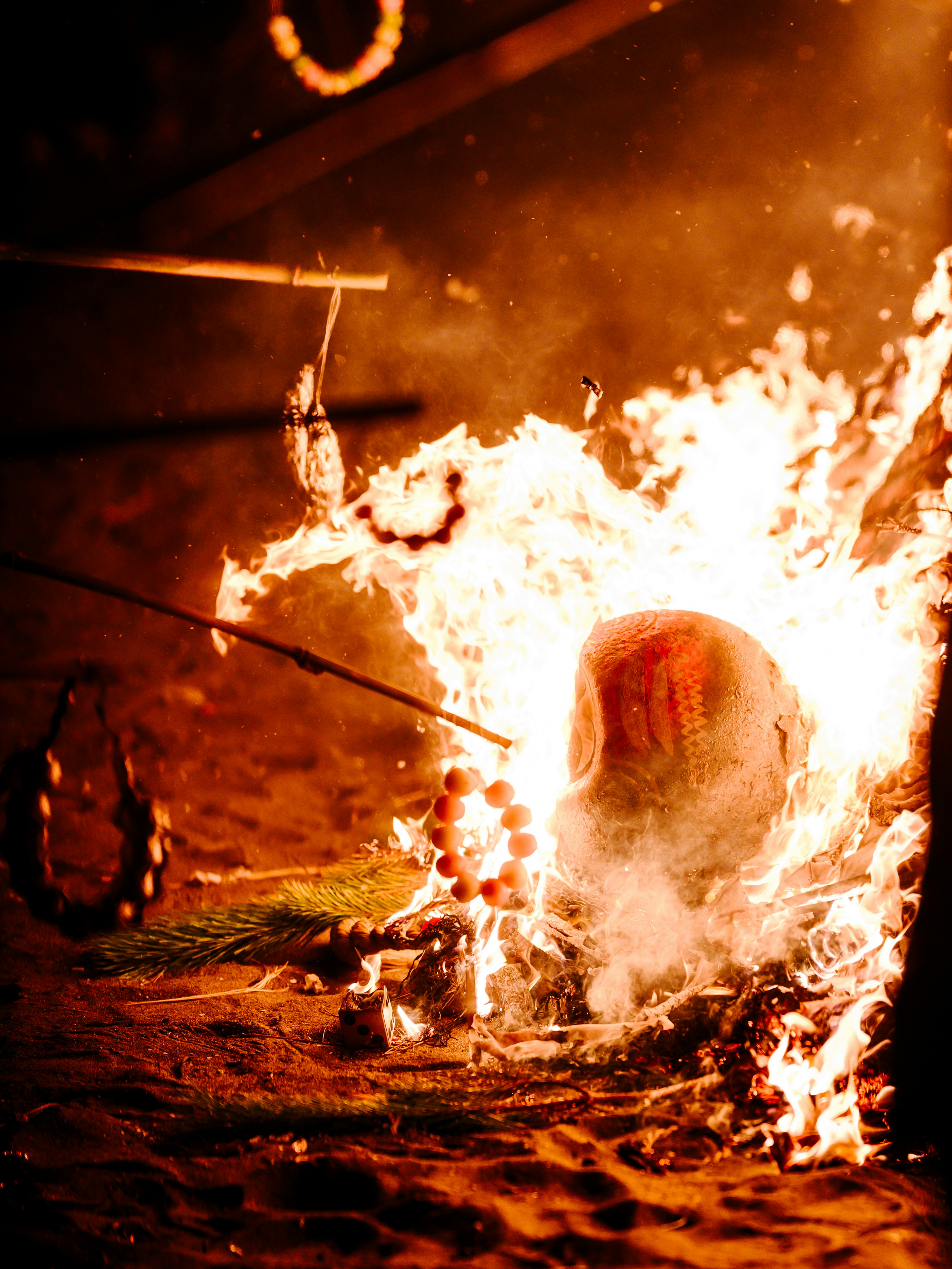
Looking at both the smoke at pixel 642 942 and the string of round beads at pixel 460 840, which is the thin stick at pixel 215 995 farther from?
the smoke at pixel 642 942

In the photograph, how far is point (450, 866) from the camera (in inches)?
124

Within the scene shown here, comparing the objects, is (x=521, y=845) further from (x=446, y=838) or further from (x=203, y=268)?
(x=203, y=268)

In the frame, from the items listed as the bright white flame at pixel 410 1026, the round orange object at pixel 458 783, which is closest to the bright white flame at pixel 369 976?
the bright white flame at pixel 410 1026

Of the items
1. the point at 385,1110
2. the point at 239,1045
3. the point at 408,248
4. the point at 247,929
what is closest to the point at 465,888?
the point at 385,1110

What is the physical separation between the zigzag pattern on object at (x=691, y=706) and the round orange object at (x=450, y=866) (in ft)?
3.24

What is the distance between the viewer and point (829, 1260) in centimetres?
209

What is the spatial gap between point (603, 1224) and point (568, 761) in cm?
161

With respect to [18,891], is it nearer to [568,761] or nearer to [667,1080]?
[568,761]

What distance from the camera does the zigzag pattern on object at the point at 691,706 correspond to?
306 centimetres

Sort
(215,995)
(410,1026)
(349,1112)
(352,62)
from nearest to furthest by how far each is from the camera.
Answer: (349,1112)
(410,1026)
(215,995)
(352,62)

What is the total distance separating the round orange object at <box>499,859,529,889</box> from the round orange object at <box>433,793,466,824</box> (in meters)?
0.26

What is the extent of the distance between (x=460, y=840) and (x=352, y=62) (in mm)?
4946

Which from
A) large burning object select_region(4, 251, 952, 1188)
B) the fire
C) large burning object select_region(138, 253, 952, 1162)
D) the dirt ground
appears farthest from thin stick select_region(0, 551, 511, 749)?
the dirt ground

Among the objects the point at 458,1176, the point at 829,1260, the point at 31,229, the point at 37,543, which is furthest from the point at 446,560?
the point at 829,1260
